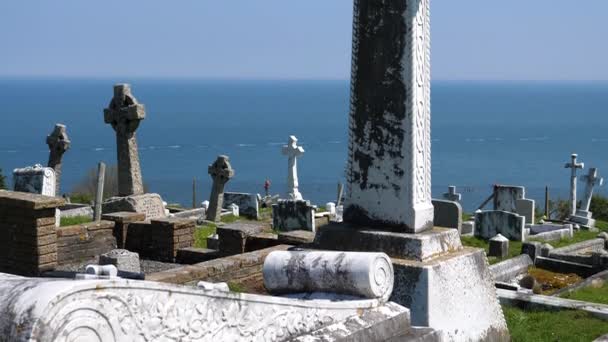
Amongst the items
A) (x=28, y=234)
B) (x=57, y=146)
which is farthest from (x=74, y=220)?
(x=28, y=234)

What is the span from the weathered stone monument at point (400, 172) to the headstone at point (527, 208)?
12.5 meters

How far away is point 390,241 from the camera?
704 centimetres

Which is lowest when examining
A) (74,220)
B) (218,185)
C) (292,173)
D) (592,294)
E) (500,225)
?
(592,294)

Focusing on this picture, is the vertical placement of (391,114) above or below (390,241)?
above

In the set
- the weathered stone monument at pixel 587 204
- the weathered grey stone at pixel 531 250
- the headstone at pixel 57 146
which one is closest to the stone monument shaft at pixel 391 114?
the weathered grey stone at pixel 531 250

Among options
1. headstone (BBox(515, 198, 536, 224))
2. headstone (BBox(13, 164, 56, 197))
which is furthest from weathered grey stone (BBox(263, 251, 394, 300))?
headstone (BBox(515, 198, 536, 224))

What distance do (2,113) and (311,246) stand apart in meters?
180

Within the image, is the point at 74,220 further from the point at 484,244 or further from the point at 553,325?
the point at 553,325

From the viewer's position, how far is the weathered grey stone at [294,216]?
16.6 metres

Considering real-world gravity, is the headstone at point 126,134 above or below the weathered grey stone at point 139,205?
above

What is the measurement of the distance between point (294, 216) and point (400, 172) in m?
9.63

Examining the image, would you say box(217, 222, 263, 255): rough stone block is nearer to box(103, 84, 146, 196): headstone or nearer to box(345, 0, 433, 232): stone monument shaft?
box(345, 0, 433, 232): stone monument shaft

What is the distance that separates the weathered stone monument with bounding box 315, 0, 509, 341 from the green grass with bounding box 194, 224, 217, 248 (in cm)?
693

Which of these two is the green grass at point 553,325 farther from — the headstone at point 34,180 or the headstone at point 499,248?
the headstone at point 34,180
